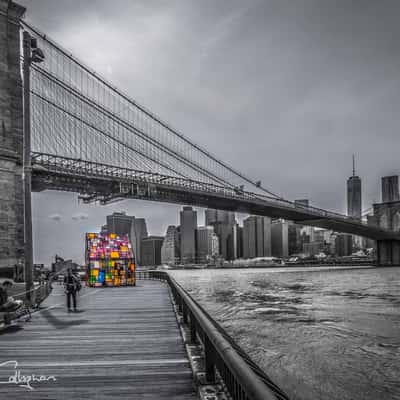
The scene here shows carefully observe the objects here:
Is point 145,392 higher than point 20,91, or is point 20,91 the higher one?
point 20,91

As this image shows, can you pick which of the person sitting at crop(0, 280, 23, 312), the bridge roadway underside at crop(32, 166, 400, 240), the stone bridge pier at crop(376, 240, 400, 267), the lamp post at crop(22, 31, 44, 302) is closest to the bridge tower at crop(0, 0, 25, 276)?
the bridge roadway underside at crop(32, 166, 400, 240)

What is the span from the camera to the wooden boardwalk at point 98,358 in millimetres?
5047

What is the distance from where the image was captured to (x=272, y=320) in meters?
20.2

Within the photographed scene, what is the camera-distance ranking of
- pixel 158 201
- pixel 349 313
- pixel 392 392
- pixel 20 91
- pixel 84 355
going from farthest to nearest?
pixel 158 201
pixel 20 91
pixel 349 313
pixel 392 392
pixel 84 355

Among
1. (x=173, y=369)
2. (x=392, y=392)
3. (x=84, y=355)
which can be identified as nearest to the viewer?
(x=173, y=369)

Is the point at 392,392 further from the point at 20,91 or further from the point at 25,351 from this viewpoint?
the point at 20,91

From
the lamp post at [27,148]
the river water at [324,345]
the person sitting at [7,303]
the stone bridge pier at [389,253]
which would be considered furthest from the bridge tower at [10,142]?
the stone bridge pier at [389,253]

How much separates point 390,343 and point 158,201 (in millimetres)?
36177

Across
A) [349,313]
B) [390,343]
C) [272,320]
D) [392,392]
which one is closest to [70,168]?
[272,320]

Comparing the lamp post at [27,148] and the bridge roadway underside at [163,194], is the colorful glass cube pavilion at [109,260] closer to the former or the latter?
the bridge roadway underside at [163,194]

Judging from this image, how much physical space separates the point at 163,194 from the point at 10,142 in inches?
1035

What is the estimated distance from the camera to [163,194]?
1911 inches

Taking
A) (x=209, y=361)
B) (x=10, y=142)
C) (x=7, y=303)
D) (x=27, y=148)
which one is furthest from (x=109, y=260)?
(x=209, y=361)

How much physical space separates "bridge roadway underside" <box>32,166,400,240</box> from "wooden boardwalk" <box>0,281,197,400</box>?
72.4 feet
